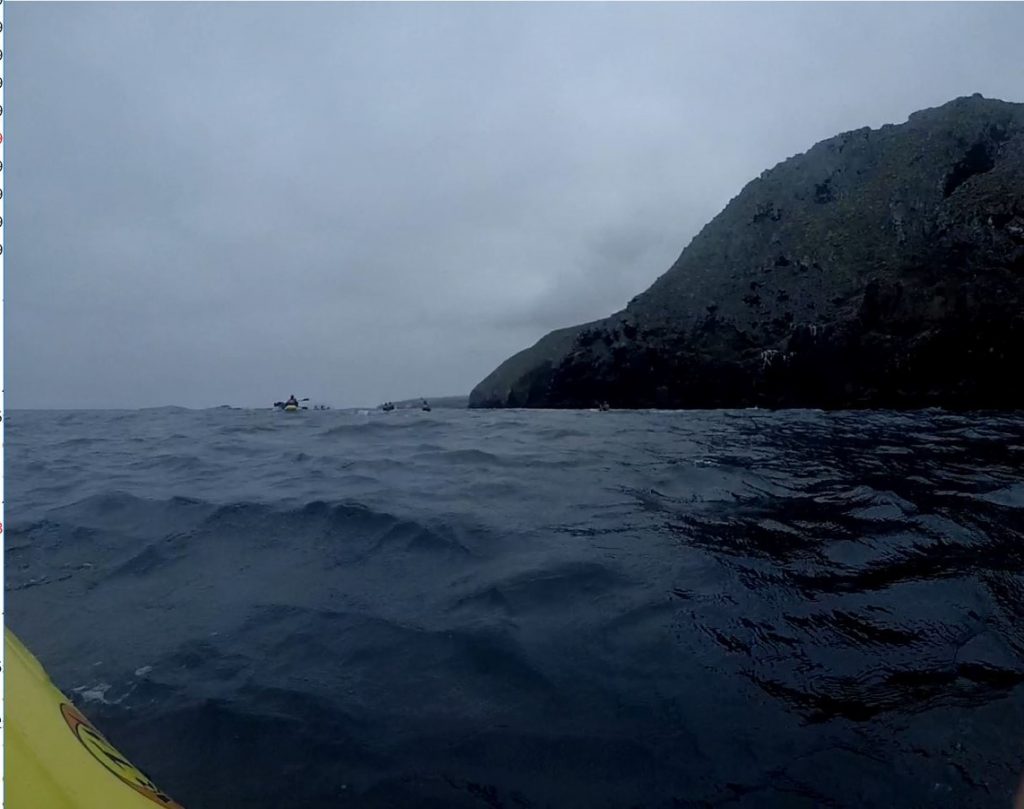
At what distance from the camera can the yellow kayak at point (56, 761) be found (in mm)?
2039

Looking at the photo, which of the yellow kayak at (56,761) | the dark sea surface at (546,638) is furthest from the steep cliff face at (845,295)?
the yellow kayak at (56,761)

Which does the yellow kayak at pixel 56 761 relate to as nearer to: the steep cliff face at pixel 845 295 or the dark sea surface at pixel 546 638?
the dark sea surface at pixel 546 638

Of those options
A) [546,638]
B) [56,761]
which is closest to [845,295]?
Answer: [546,638]

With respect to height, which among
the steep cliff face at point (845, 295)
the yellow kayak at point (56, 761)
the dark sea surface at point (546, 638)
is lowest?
the dark sea surface at point (546, 638)

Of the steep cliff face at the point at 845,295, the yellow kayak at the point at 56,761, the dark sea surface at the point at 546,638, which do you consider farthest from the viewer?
the steep cliff face at the point at 845,295

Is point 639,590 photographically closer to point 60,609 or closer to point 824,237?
point 60,609

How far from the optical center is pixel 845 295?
4966 cm

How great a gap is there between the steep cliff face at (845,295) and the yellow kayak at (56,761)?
49.7m

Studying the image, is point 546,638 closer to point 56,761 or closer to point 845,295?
point 56,761

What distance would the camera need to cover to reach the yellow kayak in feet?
6.69

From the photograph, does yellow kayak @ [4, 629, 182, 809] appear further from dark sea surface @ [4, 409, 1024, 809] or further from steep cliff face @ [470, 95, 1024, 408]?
steep cliff face @ [470, 95, 1024, 408]

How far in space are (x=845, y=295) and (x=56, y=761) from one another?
58.8m

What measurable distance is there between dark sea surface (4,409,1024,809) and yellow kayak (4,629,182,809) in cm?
63

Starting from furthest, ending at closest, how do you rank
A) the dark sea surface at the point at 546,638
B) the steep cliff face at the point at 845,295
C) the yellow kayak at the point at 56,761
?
the steep cliff face at the point at 845,295 → the dark sea surface at the point at 546,638 → the yellow kayak at the point at 56,761
